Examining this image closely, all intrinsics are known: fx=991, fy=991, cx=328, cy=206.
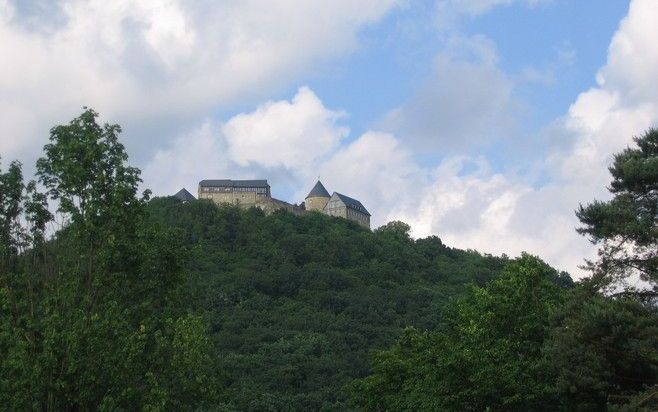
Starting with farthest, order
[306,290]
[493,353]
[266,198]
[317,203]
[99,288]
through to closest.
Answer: [317,203] < [266,198] < [306,290] < [493,353] < [99,288]

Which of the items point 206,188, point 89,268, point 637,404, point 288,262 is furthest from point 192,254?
point 206,188

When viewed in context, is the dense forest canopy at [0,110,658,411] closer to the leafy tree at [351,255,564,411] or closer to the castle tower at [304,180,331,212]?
the leafy tree at [351,255,564,411]

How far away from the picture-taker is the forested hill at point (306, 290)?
86938 mm

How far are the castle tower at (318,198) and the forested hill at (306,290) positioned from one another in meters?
21.5

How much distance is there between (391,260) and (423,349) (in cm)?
9197

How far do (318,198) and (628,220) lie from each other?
152 meters

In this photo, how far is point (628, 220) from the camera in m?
26.3

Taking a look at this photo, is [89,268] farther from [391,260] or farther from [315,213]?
[315,213]

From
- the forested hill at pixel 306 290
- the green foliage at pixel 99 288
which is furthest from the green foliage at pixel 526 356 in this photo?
the forested hill at pixel 306 290

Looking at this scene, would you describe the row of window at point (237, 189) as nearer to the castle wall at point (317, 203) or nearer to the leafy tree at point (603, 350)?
the castle wall at point (317, 203)

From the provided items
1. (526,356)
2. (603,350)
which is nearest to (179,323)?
(603,350)

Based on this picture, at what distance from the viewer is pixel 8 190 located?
891 inches

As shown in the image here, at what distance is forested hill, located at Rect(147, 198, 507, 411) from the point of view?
8694 centimetres

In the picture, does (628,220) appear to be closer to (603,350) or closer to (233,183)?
(603,350)
